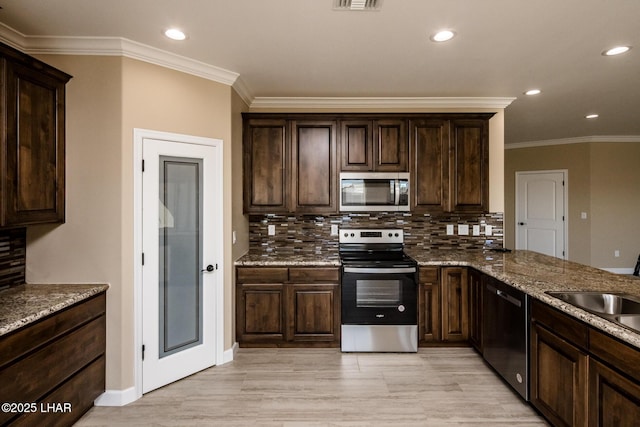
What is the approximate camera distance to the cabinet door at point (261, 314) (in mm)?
3404

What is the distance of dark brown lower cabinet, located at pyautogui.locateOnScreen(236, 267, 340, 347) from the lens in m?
3.40

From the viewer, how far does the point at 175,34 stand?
2.41m

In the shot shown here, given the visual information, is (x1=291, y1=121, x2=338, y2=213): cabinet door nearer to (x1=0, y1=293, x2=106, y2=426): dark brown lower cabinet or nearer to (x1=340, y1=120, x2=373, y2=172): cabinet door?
(x1=340, y1=120, x2=373, y2=172): cabinet door

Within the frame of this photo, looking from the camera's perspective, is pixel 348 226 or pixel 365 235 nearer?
pixel 365 235

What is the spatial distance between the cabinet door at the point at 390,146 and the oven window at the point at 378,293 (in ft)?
3.97

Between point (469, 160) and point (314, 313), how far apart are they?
2.32m

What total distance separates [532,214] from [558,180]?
77 centimetres

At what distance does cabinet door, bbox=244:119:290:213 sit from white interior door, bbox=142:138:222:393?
2.15 feet

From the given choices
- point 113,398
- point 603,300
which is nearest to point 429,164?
point 603,300

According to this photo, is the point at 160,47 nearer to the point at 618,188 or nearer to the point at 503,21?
the point at 503,21

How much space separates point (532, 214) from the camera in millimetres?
6742

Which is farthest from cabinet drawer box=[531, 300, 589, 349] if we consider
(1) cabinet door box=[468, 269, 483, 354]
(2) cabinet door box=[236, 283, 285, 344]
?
(2) cabinet door box=[236, 283, 285, 344]

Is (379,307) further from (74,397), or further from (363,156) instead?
(74,397)

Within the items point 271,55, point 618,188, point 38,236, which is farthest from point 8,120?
point 618,188
